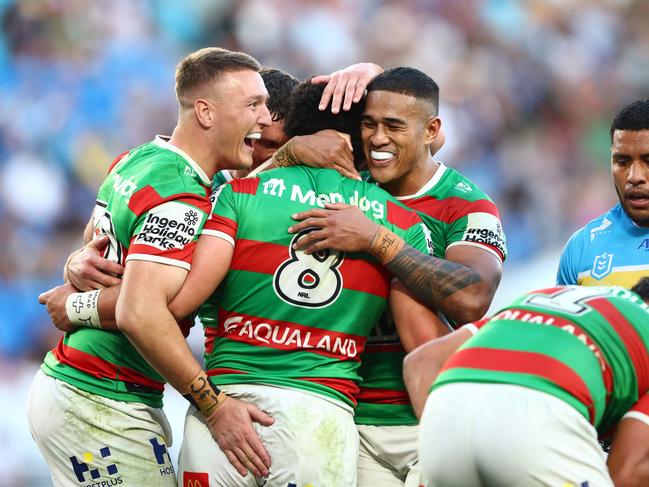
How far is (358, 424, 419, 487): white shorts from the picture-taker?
4.60m

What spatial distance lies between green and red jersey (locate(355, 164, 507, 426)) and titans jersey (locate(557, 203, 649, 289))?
29.3 inches

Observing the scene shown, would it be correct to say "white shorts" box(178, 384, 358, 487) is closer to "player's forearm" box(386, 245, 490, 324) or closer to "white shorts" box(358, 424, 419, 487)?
"white shorts" box(358, 424, 419, 487)

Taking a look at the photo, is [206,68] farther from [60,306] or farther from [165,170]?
[60,306]

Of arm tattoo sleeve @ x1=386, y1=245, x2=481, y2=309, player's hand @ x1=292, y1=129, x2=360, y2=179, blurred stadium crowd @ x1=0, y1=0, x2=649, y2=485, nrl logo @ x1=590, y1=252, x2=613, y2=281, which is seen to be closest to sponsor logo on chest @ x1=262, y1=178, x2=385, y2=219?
player's hand @ x1=292, y1=129, x2=360, y2=179

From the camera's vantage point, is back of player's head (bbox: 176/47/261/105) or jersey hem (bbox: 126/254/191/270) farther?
back of player's head (bbox: 176/47/261/105)

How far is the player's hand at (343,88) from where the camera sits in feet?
15.6

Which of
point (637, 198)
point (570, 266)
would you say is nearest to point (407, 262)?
point (570, 266)

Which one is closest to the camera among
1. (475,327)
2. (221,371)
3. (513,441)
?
(513,441)

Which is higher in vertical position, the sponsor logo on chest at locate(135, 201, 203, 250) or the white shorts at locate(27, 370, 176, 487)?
the sponsor logo on chest at locate(135, 201, 203, 250)

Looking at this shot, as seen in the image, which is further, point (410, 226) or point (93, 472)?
point (410, 226)

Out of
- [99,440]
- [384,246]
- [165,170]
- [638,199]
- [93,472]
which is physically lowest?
[93,472]

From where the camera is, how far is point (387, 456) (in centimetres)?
462

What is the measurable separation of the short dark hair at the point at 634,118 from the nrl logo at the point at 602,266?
0.71 metres

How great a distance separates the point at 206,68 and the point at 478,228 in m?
1.52
